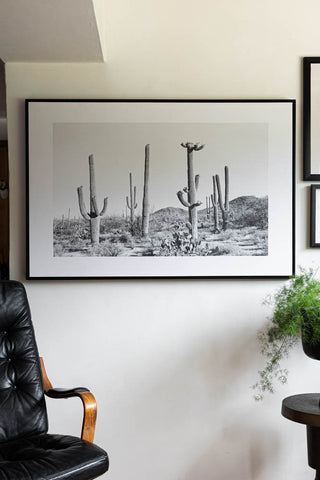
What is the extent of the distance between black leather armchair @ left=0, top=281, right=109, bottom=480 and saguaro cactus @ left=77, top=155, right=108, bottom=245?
44cm

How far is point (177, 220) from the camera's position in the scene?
252cm

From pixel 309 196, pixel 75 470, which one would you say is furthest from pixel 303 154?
pixel 75 470

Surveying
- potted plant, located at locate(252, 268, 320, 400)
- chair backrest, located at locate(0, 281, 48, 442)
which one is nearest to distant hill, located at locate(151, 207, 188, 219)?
potted plant, located at locate(252, 268, 320, 400)

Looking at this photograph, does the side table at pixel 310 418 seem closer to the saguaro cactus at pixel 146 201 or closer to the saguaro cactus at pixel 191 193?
the saguaro cactus at pixel 191 193

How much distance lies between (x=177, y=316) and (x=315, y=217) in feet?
2.70

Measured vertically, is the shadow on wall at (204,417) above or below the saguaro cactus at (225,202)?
below

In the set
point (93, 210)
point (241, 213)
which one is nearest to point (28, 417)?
point (93, 210)

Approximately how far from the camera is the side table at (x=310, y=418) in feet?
6.94

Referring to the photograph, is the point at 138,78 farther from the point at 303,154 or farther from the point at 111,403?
the point at 111,403

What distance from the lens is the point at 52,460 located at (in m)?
1.80

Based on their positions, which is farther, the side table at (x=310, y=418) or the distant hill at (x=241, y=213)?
the distant hill at (x=241, y=213)

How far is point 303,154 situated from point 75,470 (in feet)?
5.65

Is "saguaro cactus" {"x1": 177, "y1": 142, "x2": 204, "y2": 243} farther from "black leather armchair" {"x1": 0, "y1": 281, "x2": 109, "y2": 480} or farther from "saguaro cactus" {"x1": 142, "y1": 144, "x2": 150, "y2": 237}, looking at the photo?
"black leather armchair" {"x1": 0, "y1": 281, "x2": 109, "y2": 480}

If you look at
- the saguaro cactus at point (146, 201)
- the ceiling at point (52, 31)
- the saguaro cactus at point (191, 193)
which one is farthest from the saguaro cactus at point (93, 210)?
the ceiling at point (52, 31)
